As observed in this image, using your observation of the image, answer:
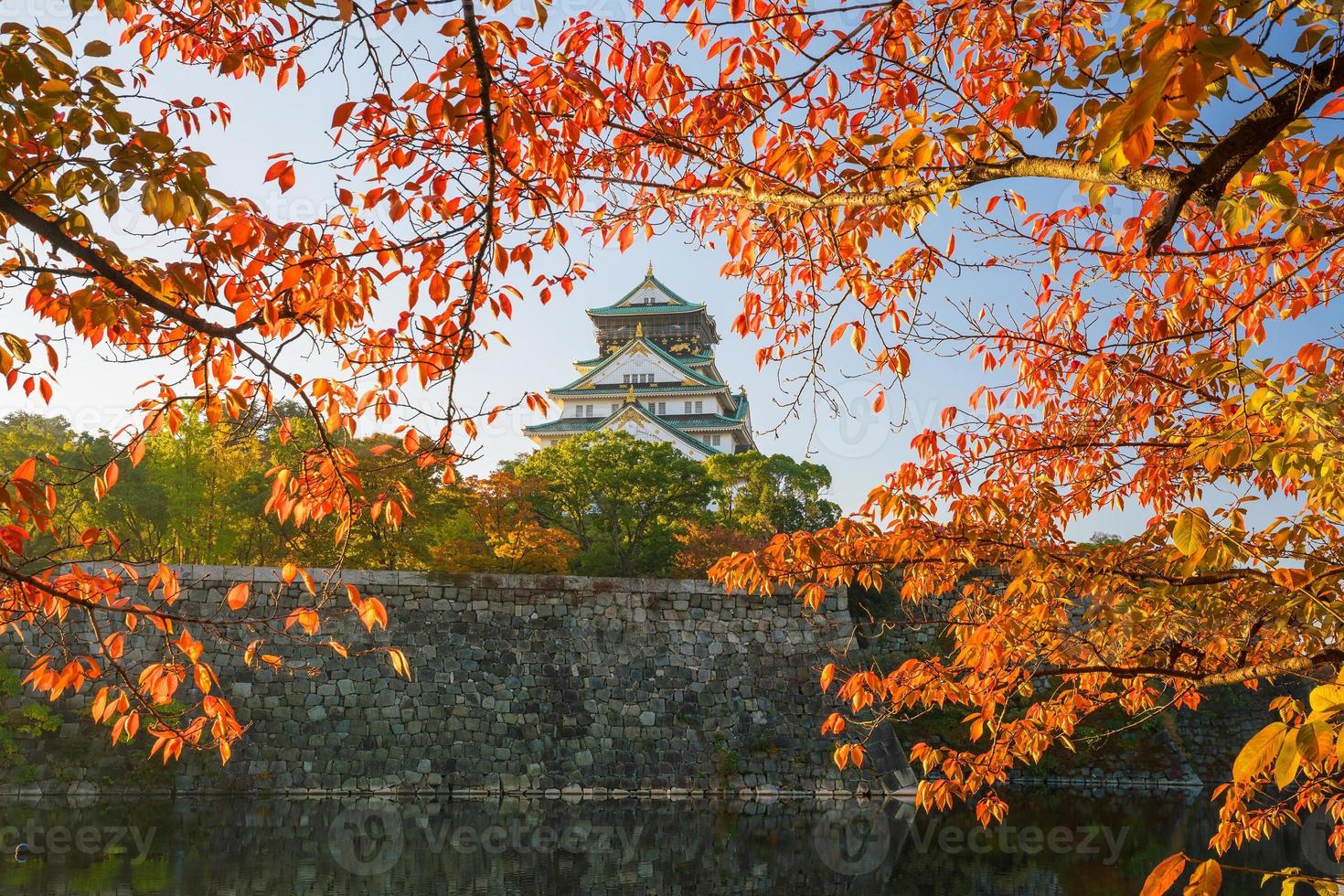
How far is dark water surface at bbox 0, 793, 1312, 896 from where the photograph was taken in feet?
23.4

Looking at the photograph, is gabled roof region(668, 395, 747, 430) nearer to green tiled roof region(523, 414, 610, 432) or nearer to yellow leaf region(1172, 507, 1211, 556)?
green tiled roof region(523, 414, 610, 432)

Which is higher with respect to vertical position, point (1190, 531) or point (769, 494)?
point (769, 494)

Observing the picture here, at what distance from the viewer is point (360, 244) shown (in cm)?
271

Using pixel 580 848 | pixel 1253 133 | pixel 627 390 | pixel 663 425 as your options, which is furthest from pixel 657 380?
pixel 1253 133

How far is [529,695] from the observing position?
1272cm

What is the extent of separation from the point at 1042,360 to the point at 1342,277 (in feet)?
3.28

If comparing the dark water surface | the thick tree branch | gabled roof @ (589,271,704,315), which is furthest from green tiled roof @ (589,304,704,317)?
the thick tree branch

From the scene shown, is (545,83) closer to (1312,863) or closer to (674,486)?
(1312,863)

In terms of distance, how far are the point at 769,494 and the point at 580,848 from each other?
12631 millimetres

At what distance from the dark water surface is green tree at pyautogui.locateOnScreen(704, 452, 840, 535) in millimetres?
8377

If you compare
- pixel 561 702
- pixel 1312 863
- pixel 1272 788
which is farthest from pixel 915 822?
pixel 1272 788

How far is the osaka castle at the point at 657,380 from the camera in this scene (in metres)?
33.3

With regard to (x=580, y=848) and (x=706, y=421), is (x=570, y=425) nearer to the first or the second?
(x=706, y=421)

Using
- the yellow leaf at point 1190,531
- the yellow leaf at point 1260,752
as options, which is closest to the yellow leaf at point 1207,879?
the yellow leaf at point 1260,752
